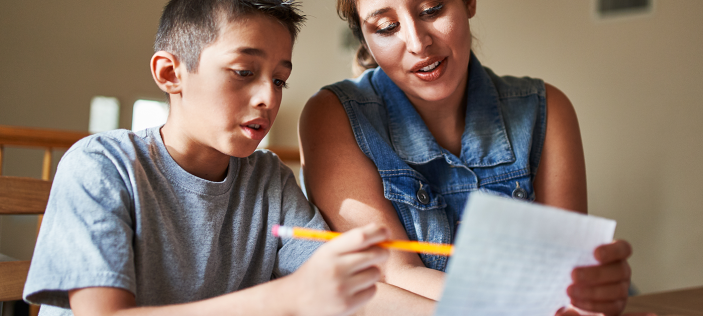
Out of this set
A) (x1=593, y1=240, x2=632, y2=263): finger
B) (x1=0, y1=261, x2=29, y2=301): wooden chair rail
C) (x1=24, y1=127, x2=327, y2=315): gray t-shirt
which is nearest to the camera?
(x1=593, y1=240, x2=632, y2=263): finger

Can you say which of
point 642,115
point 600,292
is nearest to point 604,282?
point 600,292

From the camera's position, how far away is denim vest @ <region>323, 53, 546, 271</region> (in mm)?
1102

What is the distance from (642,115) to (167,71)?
2727 mm

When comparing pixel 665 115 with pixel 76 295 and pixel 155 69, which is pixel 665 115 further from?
pixel 76 295

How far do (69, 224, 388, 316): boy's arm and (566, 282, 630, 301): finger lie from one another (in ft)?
0.75

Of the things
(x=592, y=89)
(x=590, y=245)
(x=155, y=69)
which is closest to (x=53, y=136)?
(x=155, y=69)

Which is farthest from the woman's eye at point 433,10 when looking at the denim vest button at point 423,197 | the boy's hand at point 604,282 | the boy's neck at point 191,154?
the boy's hand at point 604,282

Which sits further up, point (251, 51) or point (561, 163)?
point (251, 51)

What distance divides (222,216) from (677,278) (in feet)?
8.88

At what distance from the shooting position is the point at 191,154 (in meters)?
0.89

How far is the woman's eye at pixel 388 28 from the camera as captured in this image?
1088mm

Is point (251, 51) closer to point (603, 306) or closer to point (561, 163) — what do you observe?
point (603, 306)

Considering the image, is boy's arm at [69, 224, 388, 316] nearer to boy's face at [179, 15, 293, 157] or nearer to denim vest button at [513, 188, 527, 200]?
boy's face at [179, 15, 293, 157]

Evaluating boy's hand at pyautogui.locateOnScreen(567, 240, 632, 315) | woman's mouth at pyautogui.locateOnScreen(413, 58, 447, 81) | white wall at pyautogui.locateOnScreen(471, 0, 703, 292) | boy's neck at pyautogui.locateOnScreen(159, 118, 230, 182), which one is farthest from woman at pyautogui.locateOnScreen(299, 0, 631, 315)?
white wall at pyautogui.locateOnScreen(471, 0, 703, 292)
